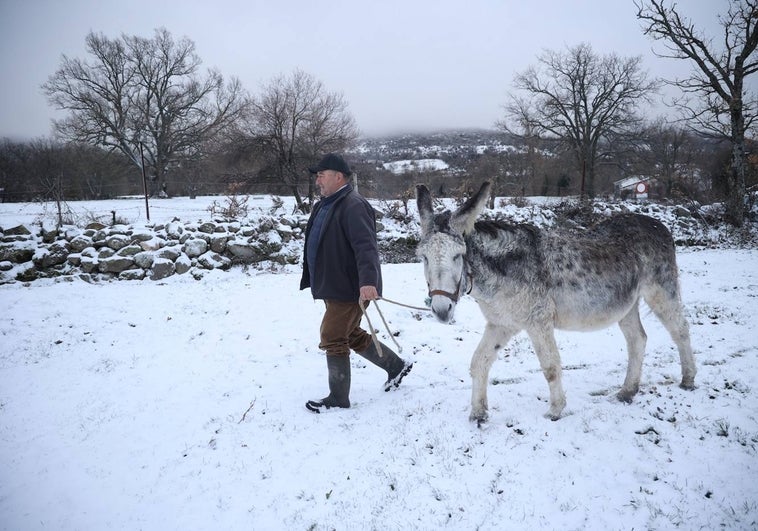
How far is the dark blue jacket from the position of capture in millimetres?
Answer: 3744

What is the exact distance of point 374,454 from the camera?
339cm

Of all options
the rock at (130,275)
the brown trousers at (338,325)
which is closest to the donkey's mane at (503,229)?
the brown trousers at (338,325)

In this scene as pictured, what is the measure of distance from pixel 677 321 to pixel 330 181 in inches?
166

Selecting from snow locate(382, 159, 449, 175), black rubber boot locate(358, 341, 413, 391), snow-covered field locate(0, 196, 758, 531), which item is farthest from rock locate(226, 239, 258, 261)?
snow locate(382, 159, 449, 175)

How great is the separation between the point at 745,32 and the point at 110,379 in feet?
90.3

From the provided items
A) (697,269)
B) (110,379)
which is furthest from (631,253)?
(697,269)

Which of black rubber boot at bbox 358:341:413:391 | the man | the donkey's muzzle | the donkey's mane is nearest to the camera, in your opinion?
the donkey's muzzle

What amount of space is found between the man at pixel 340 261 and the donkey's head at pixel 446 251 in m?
0.75

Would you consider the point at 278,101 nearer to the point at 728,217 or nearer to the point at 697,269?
the point at 697,269

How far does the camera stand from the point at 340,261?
3834 millimetres

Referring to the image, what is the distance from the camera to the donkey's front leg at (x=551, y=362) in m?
3.51

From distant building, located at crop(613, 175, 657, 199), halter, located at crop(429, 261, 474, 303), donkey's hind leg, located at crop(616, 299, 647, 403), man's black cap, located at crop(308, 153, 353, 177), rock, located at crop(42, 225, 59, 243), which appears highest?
distant building, located at crop(613, 175, 657, 199)

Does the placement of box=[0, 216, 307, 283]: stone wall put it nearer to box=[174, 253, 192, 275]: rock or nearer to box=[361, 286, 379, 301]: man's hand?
box=[174, 253, 192, 275]: rock

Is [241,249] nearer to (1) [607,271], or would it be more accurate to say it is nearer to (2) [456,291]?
(2) [456,291]
